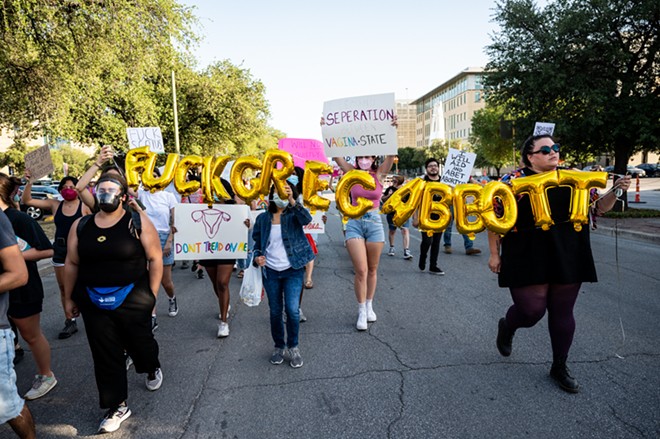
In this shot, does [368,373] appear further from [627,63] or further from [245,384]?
[627,63]

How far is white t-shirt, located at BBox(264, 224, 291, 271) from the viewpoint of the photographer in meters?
3.52

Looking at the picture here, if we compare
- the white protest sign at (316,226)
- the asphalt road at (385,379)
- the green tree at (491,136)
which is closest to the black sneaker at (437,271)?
the asphalt road at (385,379)

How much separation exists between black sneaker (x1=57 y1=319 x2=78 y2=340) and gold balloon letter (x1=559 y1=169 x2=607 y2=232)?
5.16 meters

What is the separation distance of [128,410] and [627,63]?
16.4 meters

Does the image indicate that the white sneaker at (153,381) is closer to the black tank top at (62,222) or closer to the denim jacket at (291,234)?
the denim jacket at (291,234)

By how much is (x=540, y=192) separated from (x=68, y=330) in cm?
502

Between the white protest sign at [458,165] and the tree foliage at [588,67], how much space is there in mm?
8149

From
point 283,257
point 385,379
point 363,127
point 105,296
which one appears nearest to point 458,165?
point 363,127

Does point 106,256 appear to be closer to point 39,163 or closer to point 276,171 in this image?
point 276,171

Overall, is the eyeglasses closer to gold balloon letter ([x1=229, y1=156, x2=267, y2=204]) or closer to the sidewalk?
gold balloon letter ([x1=229, y1=156, x2=267, y2=204])

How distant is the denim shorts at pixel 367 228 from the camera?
423cm

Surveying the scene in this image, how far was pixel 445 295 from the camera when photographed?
18.5ft

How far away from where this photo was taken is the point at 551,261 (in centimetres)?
295

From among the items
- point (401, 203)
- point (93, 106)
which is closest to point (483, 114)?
point (93, 106)
